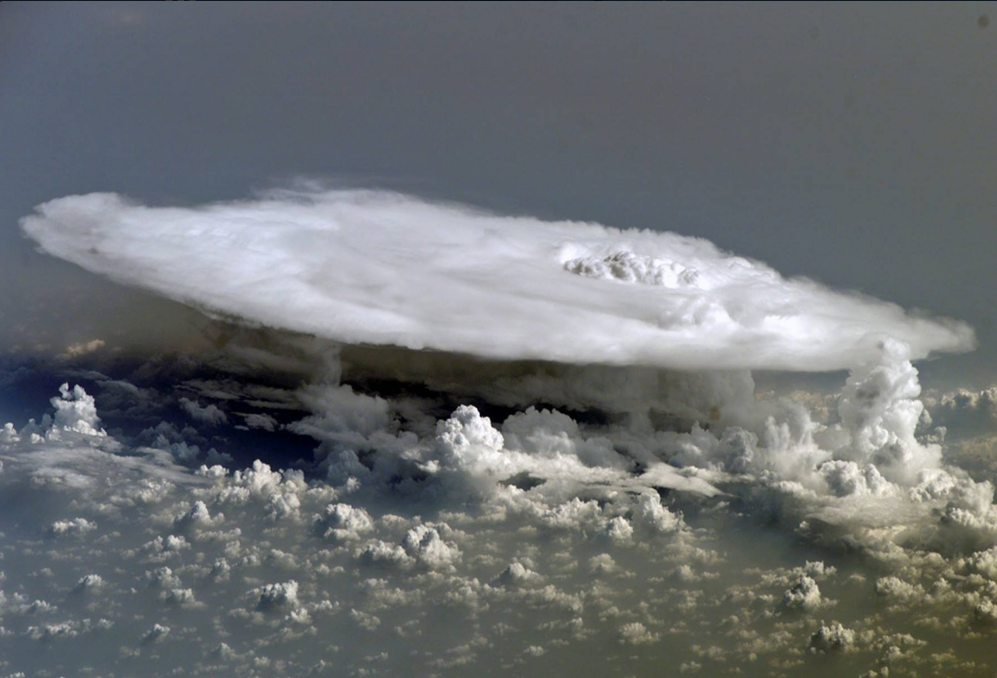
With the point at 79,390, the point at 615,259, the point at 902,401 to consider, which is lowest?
the point at 79,390

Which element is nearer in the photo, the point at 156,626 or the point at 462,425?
the point at 462,425

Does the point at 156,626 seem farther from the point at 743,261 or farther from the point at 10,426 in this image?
the point at 743,261

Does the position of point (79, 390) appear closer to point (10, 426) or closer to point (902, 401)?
point (10, 426)

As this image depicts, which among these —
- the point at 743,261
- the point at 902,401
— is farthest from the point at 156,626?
the point at 902,401

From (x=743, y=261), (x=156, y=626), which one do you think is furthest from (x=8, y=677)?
(x=743, y=261)

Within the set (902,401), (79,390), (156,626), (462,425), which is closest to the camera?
(902,401)

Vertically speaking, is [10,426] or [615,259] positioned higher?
[615,259]

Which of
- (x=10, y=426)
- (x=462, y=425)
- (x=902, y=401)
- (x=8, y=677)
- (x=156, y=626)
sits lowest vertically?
(x=8, y=677)

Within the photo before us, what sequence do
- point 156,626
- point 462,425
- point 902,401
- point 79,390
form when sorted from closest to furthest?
point 902,401 → point 462,425 → point 79,390 → point 156,626

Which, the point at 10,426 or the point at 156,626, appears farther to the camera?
the point at 156,626
